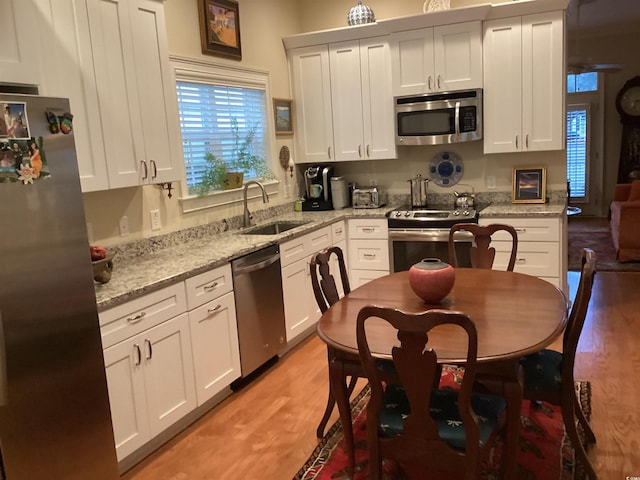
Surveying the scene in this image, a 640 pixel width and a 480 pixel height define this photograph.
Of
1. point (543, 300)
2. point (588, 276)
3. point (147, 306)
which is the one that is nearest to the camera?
point (588, 276)

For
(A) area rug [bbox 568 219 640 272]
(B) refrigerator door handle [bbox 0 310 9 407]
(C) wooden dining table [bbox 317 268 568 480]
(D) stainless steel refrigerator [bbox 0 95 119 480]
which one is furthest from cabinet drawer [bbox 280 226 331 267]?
(A) area rug [bbox 568 219 640 272]

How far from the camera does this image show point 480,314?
2.22 metres

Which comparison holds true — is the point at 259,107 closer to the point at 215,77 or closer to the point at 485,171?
the point at 215,77

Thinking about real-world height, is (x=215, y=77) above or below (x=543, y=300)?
above

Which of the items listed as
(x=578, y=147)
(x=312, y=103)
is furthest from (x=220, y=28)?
(x=578, y=147)

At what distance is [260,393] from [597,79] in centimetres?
804

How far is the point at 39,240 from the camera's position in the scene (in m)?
1.97

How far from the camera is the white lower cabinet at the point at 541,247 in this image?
4117 millimetres

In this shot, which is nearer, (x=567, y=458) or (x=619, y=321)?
(x=567, y=458)

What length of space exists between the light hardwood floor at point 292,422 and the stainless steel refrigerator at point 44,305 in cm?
56

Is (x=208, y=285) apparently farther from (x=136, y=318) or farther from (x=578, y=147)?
(x=578, y=147)

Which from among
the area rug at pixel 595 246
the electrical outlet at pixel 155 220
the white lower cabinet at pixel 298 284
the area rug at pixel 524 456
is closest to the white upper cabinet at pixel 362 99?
the white lower cabinet at pixel 298 284

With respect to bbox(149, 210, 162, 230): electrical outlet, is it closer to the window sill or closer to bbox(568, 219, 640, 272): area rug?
the window sill

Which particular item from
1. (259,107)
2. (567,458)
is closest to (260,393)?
(567,458)
